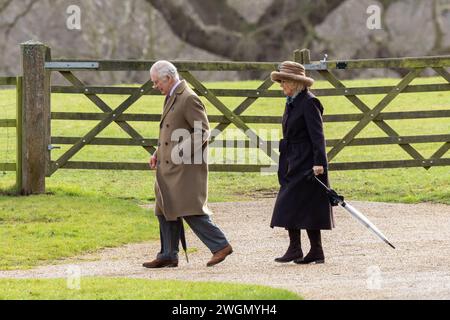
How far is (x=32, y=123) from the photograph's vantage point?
17.0m

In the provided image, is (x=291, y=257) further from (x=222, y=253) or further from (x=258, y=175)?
(x=258, y=175)

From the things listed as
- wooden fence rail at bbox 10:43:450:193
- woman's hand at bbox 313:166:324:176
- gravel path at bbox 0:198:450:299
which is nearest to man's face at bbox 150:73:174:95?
woman's hand at bbox 313:166:324:176

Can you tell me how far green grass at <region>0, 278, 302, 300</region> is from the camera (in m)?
10.2

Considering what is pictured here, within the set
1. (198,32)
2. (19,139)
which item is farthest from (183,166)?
(198,32)

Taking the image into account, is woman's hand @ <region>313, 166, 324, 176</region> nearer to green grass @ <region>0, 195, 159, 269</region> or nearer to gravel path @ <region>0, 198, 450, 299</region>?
gravel path @ <region>0, 198, 450, 299</region>

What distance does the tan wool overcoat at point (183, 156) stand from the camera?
12383 millimetres

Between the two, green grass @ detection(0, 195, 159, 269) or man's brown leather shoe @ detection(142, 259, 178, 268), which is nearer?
man's brown leather shoe @ detection(142, 259, 178, 268)

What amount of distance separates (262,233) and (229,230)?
408 mm

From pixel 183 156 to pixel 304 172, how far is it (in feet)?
3.36

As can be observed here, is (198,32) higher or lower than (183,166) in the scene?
higher

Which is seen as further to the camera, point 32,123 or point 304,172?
point 32,123

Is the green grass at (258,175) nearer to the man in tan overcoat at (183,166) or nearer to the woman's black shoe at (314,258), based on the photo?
the man in tan overcoat at (183,166)

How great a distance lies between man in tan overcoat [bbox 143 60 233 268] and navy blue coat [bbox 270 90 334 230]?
25.0 inches
